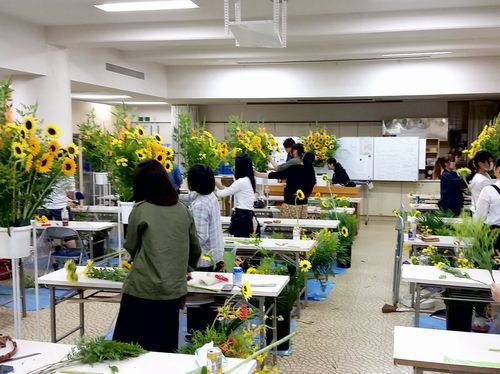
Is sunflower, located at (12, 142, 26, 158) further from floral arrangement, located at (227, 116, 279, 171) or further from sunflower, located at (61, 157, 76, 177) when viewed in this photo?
floral arrangement, located at (227, 116, 279, 171)

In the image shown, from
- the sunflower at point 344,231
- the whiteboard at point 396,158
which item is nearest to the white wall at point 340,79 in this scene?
the whiteboard at point 396,158

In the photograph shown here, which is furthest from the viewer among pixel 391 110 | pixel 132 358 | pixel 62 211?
pixel 391 110

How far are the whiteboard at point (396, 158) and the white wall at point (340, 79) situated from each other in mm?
1384

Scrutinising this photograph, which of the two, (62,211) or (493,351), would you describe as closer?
(493,351)

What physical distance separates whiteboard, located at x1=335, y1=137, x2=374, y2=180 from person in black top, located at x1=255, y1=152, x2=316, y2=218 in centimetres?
525

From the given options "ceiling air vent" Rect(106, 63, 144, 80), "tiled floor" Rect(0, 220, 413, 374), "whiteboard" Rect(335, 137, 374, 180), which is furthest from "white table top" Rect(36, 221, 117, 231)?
"whiteboard" Rect(335, 137, 374, 180)

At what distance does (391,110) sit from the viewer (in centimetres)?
1212

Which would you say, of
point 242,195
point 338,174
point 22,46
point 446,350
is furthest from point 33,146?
point 338,174

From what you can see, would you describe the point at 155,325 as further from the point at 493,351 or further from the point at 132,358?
the point at 493,351

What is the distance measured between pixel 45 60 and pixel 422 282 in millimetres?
6024

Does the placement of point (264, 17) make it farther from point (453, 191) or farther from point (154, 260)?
point (154, 260)

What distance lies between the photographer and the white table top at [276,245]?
459 centimetres

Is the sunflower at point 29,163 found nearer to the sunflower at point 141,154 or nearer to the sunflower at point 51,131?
the sunflower at point 51,131

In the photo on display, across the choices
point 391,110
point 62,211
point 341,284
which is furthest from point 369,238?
point 62,211
